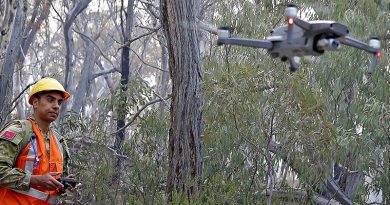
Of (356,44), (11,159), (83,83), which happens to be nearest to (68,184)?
(11,159)

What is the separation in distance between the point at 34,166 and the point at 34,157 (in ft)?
0.18

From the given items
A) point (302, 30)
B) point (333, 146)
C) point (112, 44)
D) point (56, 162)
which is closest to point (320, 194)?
point (333, 146)

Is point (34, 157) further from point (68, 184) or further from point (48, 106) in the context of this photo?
point (48, 106)

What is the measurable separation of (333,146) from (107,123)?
3.65 m

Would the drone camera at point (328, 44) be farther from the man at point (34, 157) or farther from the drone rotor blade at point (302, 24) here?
the man at point (34, 157)

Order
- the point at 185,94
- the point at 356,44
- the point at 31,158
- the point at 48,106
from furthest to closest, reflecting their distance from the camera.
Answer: the point at 185,94, the point at 48,106, the point at 31,158, the point at 356,44

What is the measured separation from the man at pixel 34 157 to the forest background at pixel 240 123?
1.62 meters

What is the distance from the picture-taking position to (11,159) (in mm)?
3986

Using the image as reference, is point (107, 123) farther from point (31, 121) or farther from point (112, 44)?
point (112, 44)

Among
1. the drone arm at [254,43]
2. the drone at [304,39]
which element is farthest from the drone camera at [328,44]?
the drone arm at [254,43]

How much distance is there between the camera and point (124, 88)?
31.0 ft

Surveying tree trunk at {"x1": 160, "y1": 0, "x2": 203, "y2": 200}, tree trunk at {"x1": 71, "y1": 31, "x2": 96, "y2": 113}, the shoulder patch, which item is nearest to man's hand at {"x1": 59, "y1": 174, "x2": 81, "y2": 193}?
the shoulder patch

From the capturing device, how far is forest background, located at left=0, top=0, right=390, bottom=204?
650 cm

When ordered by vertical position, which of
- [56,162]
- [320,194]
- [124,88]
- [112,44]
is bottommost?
[320,194]
